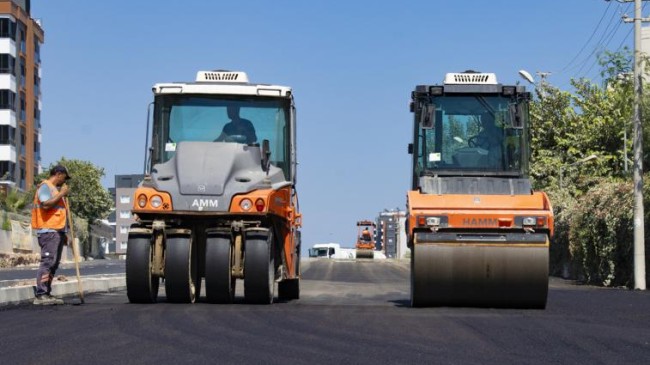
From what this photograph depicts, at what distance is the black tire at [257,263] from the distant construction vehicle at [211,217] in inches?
0.6

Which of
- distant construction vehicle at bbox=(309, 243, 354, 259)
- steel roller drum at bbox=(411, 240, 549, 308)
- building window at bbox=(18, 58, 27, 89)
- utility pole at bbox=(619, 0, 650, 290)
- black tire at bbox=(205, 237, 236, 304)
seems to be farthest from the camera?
distant construction vehicle at bbox=(309, 243, 354, 259)

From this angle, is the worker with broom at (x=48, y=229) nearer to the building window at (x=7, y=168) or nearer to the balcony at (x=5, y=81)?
the building window at (x=7, y=168)

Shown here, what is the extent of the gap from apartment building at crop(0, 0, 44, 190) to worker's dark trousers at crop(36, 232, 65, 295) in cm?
6185

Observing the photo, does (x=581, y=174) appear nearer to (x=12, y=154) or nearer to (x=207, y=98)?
(x=207, y=98)

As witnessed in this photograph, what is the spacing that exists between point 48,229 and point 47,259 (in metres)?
0.46

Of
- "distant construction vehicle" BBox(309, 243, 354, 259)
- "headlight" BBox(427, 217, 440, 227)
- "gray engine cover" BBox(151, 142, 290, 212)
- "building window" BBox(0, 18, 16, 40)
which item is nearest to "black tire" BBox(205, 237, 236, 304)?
"gray engine cover" BBox(151, 142, 290, 212)

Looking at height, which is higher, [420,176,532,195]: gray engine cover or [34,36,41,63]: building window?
[34,36,41,63]: building window

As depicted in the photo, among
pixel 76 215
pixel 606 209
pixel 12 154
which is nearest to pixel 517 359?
pixel 606 209

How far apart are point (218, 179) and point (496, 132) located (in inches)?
181

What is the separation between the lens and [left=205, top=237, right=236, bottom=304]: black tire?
15.4m

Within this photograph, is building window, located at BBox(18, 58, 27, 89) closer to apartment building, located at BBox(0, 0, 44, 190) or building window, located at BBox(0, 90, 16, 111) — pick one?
apartment building, located at BBox(0, 0, 44, 190)

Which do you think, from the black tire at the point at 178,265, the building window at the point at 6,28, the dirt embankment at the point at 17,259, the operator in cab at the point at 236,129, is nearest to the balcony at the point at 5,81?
the building window at the point at 6,28

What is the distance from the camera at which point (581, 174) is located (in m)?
51.7

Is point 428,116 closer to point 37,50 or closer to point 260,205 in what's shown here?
point 260,205
